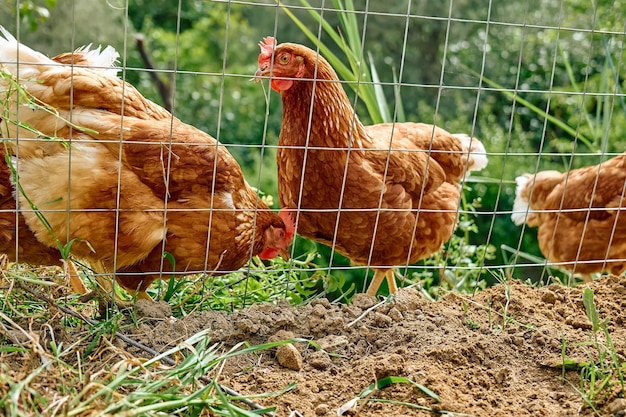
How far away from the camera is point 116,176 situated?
271 centimetres

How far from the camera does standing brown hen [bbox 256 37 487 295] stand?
3158 millimetres

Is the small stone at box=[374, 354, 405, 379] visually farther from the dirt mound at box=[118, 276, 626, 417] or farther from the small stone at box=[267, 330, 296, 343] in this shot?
the small stone at box=[267, 330, 296, 343]

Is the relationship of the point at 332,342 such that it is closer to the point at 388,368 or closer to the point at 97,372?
the point at 388,368

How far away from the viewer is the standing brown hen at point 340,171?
3.16m

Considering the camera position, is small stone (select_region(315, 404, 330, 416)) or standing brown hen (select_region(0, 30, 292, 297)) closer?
small stone (select_region(315, 404, 330, 416))

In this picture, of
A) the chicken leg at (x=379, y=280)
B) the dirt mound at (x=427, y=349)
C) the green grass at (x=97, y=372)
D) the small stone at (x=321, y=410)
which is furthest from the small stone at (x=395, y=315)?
the chicken leg at (x=379, y=280)

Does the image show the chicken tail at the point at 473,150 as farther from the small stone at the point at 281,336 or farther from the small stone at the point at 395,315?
the small stone at the point at 281,336

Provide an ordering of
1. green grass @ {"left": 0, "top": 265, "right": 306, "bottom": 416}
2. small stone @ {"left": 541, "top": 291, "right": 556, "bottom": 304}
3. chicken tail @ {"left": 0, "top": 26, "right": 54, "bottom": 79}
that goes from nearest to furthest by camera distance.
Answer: green grass @ {"left": 0, "top": 265, "right": 306, "bottom": 416} < chicken tail @ {"left": 0, "top": 26, "right": 54, "bottom": 79} < small stone @ {"left": 541, "top": 291, "right": 556, "bottom": 304}

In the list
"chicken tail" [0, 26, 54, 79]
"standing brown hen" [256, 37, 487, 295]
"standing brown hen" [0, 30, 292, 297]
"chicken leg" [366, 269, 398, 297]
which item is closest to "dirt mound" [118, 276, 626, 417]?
"standing brown hen" [0, 30, 292, 297]

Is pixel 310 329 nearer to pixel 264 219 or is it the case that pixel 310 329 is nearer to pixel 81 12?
pixel 264 219

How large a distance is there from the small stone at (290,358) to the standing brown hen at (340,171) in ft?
2.95

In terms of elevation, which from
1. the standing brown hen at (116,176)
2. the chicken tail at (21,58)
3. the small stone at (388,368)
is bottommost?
the small stone at (388,368)

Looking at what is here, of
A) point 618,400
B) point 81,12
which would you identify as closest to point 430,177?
point 618,400

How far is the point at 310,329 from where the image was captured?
8.13ft
